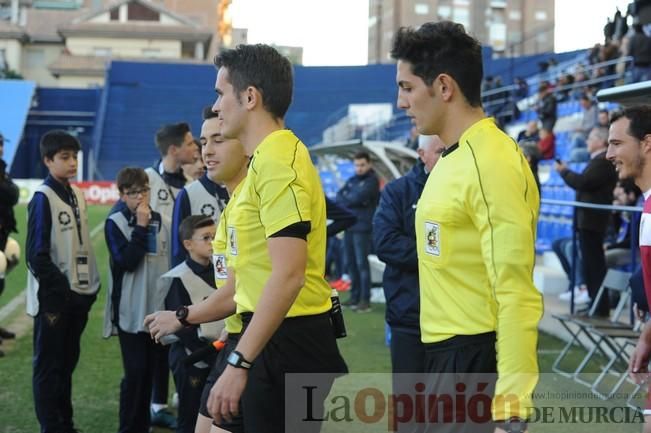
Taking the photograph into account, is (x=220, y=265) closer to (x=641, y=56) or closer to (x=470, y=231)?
(x=470, y=231)

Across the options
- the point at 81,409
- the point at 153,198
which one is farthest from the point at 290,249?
the point at 81,409

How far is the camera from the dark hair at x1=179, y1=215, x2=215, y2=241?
4781 mm

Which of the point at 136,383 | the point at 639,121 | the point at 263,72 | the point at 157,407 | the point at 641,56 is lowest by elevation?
the point at 157,407

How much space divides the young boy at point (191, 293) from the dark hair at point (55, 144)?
116 centimetres

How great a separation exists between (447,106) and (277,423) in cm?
115

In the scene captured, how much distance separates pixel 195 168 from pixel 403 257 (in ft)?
8.58

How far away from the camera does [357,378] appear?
7.46 m

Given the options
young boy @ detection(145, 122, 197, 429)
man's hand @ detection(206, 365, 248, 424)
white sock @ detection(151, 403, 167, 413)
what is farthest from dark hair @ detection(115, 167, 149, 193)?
man's hand @ detection(206, 365, 248, 424)

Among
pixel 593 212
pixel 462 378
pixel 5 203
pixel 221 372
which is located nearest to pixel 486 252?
pixel 462 378

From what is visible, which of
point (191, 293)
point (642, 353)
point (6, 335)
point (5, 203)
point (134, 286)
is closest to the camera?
point (642, 353)

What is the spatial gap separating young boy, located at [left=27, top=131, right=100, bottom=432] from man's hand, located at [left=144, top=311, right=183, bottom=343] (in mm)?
2189

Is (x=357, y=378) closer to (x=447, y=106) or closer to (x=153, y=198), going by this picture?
(x=153, y=198)

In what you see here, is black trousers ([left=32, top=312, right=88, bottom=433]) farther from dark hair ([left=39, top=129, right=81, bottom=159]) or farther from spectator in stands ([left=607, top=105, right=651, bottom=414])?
spectator in stands ([left=607, top=105, right=651, bottom=414])

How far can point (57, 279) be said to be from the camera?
17.6ft
